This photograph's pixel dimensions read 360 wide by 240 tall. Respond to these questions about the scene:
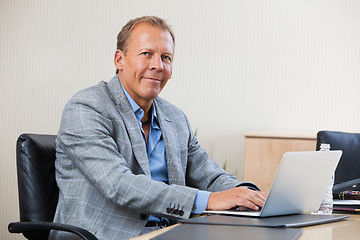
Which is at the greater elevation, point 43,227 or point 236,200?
point 236,200

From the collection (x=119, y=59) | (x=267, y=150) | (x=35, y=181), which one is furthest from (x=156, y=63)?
(x=267, y=150)

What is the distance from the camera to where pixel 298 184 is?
171 centimetres

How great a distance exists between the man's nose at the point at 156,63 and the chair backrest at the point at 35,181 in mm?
554

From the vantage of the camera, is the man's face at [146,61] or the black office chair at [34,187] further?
the man's face at [146,61]

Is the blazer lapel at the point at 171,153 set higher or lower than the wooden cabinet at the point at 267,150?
higher

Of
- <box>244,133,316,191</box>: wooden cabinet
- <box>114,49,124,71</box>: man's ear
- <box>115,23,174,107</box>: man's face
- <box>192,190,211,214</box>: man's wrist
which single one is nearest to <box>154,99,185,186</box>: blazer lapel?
<box>115,23,174,107</box>: man's face

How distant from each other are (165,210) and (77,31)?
10.4 feet

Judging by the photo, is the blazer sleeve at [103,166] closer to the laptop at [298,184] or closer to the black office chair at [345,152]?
the laptop at [298,184]

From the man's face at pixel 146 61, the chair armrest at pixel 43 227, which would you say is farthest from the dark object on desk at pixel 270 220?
the man's face at pixel 146 61

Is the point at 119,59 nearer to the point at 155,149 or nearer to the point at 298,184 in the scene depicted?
the point at 155,149

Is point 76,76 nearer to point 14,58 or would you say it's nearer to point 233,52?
point 14,58

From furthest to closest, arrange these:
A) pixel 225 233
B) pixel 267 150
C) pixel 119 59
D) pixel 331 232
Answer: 1. pixel 267 150
2. pixel 119 59
3. pixel 331 232
4. pixel 225 233

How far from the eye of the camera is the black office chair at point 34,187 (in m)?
2.01

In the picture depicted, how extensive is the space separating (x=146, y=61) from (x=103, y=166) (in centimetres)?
59
